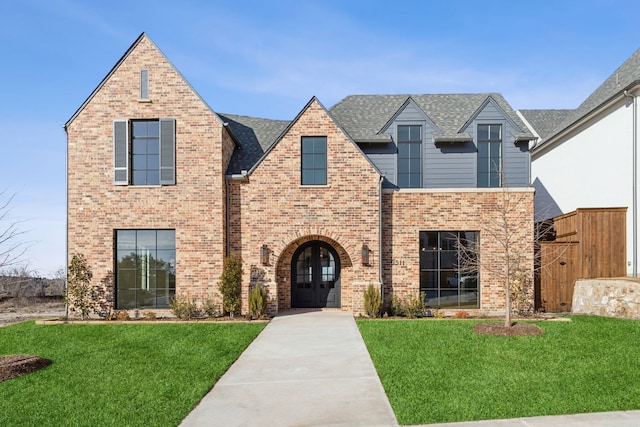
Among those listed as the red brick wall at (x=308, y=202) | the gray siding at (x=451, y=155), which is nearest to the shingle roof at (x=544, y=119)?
the gray siding at (x=451, y=155)

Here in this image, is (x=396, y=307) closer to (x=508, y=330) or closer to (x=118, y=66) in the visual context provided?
(x=508, y=330)

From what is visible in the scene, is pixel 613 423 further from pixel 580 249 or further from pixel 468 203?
pixel 580 249

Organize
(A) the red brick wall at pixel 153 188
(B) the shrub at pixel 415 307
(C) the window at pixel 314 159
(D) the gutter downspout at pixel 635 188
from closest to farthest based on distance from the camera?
(B) the shrub at pixel 415 307
(D) the gutter downspout at pixel 635 188
(A) the red brick wall at pixel 153 188
(C) the window at pixel 314 159

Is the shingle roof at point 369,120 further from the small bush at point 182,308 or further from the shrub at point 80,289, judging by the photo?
the shrub at point 80,289

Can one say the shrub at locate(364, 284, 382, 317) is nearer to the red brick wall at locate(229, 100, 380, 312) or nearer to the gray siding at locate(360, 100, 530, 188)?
the red brick wall at locate(229, 100, 380, 312)

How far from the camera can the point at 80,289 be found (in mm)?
14875

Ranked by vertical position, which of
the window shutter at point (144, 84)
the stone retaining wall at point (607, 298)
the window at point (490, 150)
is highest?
the window shutter at point (144, 84)

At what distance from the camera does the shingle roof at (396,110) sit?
58.7 ft

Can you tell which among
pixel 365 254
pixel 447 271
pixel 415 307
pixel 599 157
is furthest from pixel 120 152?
pixel 599 157

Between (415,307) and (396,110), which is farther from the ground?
(396,110)

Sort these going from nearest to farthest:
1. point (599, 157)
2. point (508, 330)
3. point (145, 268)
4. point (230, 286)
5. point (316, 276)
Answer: point (508, 330), point (230, 286), point (145, 268), point (316, 276), point (599, 157)

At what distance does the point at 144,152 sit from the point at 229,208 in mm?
3464

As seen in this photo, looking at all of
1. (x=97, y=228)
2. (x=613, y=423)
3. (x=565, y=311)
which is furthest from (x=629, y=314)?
(x=97, y=228)

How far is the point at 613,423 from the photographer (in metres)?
5.62
